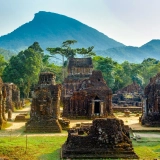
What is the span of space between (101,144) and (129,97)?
35.2 meters

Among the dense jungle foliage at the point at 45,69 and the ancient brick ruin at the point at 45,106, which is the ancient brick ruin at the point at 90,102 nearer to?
the ancient brick ruin at the point at 45,106

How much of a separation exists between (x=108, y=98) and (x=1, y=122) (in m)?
12.3

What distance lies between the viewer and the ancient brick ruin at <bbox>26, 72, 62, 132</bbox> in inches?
966

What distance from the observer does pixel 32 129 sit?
949 inches

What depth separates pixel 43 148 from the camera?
17.7 m

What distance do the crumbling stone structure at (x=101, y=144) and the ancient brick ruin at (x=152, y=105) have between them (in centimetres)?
1183

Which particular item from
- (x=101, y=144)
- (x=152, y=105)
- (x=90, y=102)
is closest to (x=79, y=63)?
(x=90, y=102)

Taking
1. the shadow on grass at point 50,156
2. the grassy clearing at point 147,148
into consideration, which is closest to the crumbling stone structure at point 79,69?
the grassy clearing at point 147,148

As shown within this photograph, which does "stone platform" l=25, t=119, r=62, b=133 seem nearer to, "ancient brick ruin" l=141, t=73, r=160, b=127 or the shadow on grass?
the shadow on grass

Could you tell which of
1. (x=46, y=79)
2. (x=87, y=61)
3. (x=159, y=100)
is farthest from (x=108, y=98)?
(x=87, y=61)

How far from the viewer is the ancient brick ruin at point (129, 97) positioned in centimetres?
4813

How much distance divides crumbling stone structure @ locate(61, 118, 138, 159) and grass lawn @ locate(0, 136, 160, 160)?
789mm

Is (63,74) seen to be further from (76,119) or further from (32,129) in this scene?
(32,129)

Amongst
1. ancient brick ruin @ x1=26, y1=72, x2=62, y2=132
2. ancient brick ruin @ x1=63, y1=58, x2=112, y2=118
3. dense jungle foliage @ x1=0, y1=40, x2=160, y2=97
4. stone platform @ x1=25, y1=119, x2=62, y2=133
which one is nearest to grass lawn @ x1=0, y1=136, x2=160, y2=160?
stone platform @ x1=25, y1=119, x2=62, y2=133
